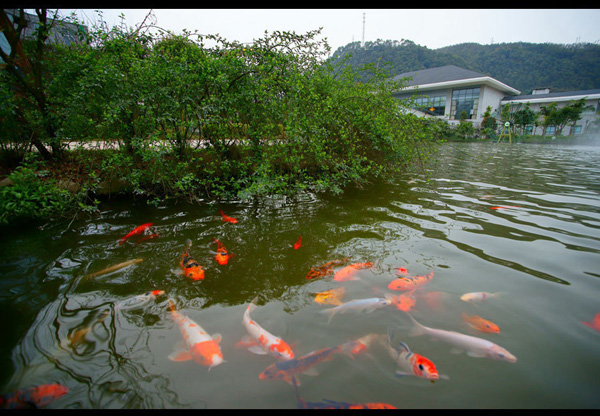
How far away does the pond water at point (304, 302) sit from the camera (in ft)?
6.79

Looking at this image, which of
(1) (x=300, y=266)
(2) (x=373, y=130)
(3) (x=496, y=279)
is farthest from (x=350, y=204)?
(3) (x=496, y=279)

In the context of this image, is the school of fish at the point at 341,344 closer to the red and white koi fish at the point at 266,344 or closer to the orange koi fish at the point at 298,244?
the red and white koi fish at the point at 266,344

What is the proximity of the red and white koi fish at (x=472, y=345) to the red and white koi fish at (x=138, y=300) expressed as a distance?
2712 mm

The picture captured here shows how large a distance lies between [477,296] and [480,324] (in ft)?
1.58

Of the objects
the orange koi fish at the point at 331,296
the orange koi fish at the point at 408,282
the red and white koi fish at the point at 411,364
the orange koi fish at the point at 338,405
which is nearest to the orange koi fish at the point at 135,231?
the orange koi fish at the point at 331,296

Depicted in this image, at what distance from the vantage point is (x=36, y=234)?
4.73m

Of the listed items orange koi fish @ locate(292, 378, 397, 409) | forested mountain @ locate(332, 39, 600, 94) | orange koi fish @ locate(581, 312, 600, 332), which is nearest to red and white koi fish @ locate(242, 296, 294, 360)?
orange koi fish @ locate(292, 378, 397, 409)

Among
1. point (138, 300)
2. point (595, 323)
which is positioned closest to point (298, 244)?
point (138, 300)

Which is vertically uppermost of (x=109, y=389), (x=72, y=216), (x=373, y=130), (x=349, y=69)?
(x=349, y=69)

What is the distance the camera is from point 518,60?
207ft

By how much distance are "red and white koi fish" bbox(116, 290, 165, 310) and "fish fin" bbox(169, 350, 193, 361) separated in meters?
0.90

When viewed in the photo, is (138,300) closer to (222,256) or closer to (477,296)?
(222,256)

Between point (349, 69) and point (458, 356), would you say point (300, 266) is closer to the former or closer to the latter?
point (458, 356)
